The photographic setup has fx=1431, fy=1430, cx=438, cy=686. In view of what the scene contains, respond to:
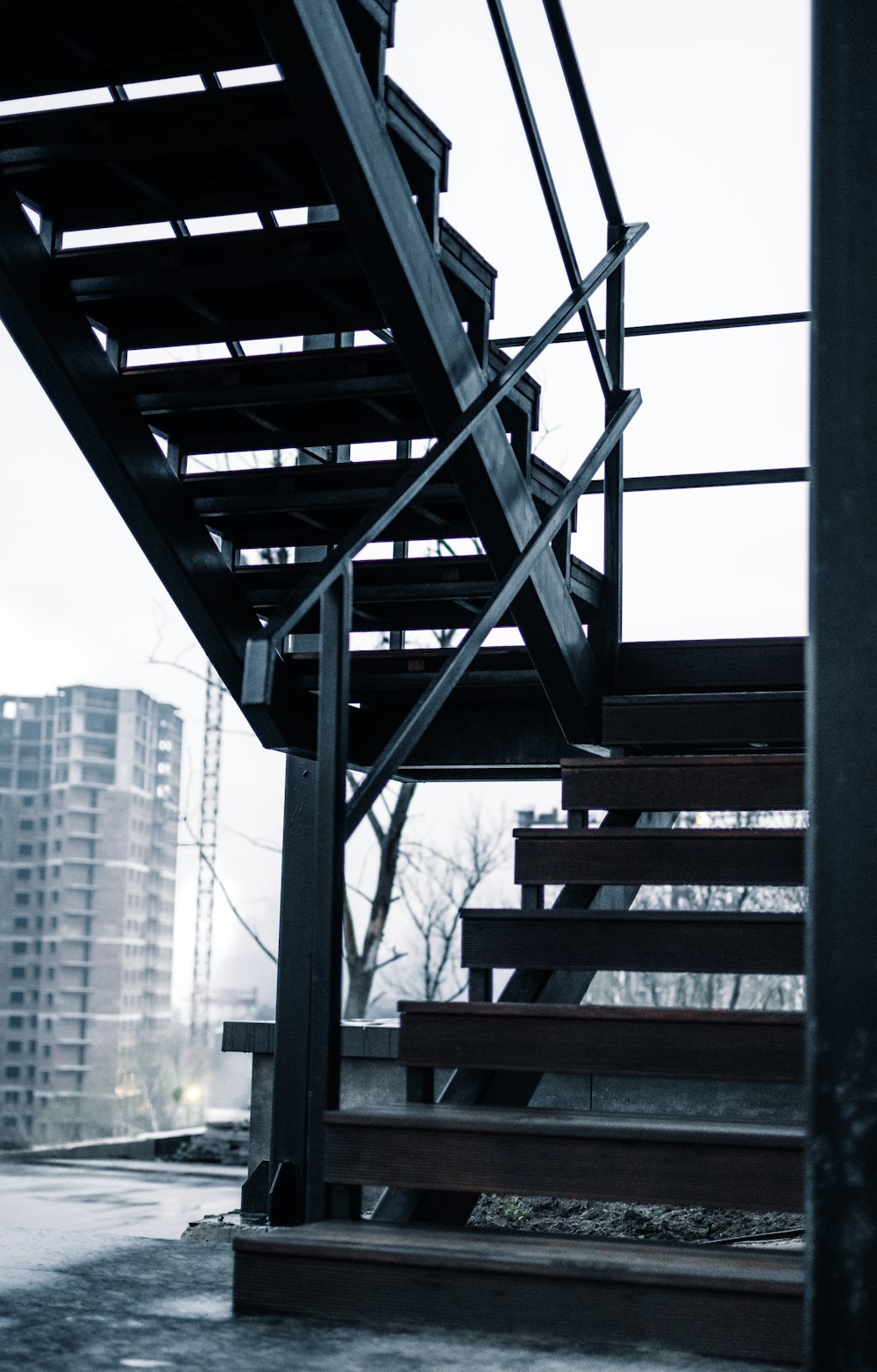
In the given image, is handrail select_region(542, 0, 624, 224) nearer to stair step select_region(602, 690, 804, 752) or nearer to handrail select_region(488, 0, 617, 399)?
handrail select_region(488, 0, 617, 399)

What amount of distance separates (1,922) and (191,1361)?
3632 centimetres

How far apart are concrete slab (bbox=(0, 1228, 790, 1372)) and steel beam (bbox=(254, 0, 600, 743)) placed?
1.98 metres

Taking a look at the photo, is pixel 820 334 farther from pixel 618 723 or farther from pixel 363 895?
pixel 363 895

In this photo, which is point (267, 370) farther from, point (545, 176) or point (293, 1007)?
point (293, 1007)

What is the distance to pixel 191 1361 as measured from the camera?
174cm

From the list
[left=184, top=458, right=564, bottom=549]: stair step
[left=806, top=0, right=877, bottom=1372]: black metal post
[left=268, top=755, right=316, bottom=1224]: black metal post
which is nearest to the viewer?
[left=806, top=0, right=877, bottom=1372]: black metal post

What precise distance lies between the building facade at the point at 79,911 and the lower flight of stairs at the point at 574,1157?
31.9 meters

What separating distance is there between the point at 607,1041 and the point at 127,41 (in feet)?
7.66

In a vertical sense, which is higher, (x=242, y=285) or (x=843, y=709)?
(x=242, y=285)

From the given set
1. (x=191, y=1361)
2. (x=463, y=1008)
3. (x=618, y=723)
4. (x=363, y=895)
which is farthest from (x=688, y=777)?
(x=363, y=895)

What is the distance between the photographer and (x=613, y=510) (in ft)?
14.4

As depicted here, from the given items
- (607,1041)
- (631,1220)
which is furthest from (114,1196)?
(607,1041)

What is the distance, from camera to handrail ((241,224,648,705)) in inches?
86.4

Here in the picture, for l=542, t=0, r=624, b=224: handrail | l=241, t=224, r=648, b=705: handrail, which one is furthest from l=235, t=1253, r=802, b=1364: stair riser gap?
l=542, t=0, r=624, b=224: handrail
